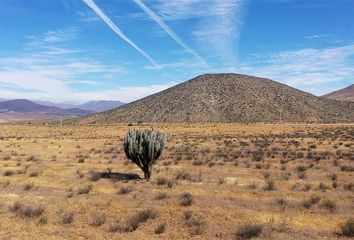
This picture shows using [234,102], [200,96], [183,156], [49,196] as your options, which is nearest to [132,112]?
[200,96]

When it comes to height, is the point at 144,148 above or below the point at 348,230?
above

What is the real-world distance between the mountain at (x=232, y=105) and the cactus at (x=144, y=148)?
101 metres

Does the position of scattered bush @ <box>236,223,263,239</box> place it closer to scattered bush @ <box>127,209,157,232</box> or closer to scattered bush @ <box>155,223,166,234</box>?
scattered bush @ <box>155,223,166,234</box>

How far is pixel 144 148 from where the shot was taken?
896 inches

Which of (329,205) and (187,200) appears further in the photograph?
(187,200)

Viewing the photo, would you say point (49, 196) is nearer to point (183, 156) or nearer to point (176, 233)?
point (176, 233)

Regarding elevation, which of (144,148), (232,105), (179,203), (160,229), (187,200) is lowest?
(160,229)

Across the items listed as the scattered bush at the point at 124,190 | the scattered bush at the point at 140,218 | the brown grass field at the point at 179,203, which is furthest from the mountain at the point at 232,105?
the scattered bush at the point at 140,218

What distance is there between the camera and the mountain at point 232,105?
128 metres

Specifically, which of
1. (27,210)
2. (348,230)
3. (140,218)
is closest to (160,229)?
(140,218)

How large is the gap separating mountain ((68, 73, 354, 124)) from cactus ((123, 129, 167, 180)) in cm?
10069

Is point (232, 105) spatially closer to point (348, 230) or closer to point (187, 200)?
point (187, 200)

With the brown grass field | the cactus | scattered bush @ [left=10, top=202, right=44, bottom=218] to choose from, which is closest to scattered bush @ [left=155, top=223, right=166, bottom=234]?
the brown grass field

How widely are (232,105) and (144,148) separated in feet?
373
